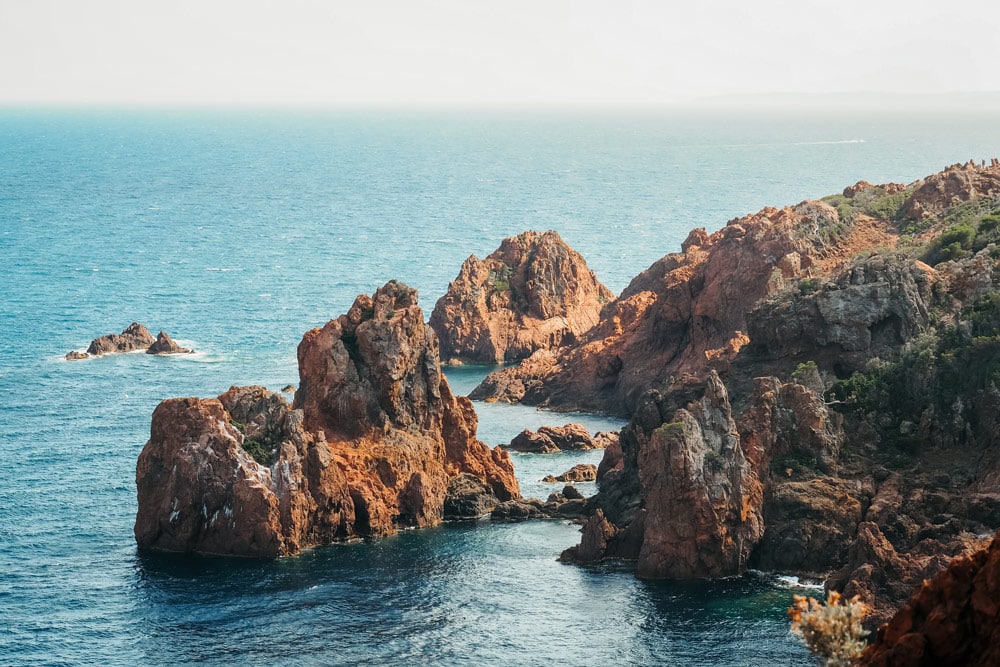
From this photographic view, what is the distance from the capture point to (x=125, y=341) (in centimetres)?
13912

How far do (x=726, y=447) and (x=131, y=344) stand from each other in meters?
75.5

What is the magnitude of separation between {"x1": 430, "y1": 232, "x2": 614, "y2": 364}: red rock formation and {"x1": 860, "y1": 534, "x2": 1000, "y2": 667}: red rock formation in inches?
4009

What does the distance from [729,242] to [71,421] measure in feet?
177

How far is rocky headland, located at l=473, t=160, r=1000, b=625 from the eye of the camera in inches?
3039

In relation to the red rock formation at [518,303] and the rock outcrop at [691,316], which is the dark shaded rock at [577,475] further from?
the red rock formation at [518,303]

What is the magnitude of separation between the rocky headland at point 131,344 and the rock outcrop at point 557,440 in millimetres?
43495

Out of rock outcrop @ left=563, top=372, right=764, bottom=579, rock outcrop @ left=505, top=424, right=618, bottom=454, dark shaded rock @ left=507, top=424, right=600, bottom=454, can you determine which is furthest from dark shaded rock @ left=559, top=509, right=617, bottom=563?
dark shaded rock @ left=507, top=424, right=600, bottom=454

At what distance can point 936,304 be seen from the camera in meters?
93.2

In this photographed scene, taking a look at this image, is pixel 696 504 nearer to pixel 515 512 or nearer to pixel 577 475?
pixel 515 512

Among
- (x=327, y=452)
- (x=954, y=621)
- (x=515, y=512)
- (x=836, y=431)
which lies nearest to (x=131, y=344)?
(x=327, y=452)

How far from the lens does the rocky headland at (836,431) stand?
77.2 m

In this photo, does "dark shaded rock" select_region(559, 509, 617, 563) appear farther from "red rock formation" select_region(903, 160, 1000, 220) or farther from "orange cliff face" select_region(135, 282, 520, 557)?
"red rock formation" select_region(903, 160, 1000, 220)

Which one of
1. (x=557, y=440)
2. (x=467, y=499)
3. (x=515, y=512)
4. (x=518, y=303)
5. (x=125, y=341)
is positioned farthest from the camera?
(x=518, y=303)

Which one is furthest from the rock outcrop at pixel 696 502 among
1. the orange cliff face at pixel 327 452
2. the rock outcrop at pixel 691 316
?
the rock outcrop at pixel 691 316
